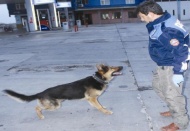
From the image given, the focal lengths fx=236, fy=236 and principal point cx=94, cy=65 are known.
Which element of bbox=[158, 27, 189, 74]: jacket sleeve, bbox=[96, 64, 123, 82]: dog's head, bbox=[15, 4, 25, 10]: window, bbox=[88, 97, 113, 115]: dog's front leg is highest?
bbox=[15, 4, 25, 10]: window

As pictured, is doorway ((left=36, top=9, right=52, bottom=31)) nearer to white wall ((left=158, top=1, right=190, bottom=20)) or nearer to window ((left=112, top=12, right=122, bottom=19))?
window ((left=112, top=12, right=122, bottom=19))

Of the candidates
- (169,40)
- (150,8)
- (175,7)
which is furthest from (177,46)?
(175,7)

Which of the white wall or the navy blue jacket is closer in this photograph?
the navy blue jacket

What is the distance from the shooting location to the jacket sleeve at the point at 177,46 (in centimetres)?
283

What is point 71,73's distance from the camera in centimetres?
743

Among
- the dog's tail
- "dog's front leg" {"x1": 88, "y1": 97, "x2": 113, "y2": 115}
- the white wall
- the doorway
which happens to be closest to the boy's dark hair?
"dog's front leg" {"x1": 88, "y1": 97, "x2": 113, "y2": 115}

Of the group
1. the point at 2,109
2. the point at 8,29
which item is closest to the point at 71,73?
the point at 2,109

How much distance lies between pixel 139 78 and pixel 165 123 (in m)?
2.63

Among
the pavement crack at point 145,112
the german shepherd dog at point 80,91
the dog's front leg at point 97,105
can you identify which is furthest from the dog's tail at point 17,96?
the pavement crack at point 145,112

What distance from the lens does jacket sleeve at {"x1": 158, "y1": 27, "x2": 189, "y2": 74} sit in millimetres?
2828

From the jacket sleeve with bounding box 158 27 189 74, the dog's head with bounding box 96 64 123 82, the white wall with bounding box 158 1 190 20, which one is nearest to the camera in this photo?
the jacket sleeve with bounding box 158 27 189 74

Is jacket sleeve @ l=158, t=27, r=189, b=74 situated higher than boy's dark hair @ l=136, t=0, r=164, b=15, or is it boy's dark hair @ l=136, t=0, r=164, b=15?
boy's dark hair @ l=136, t=0, r=164, b=15

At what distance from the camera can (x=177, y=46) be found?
111 inches

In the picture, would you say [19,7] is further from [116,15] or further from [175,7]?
[175,7]
